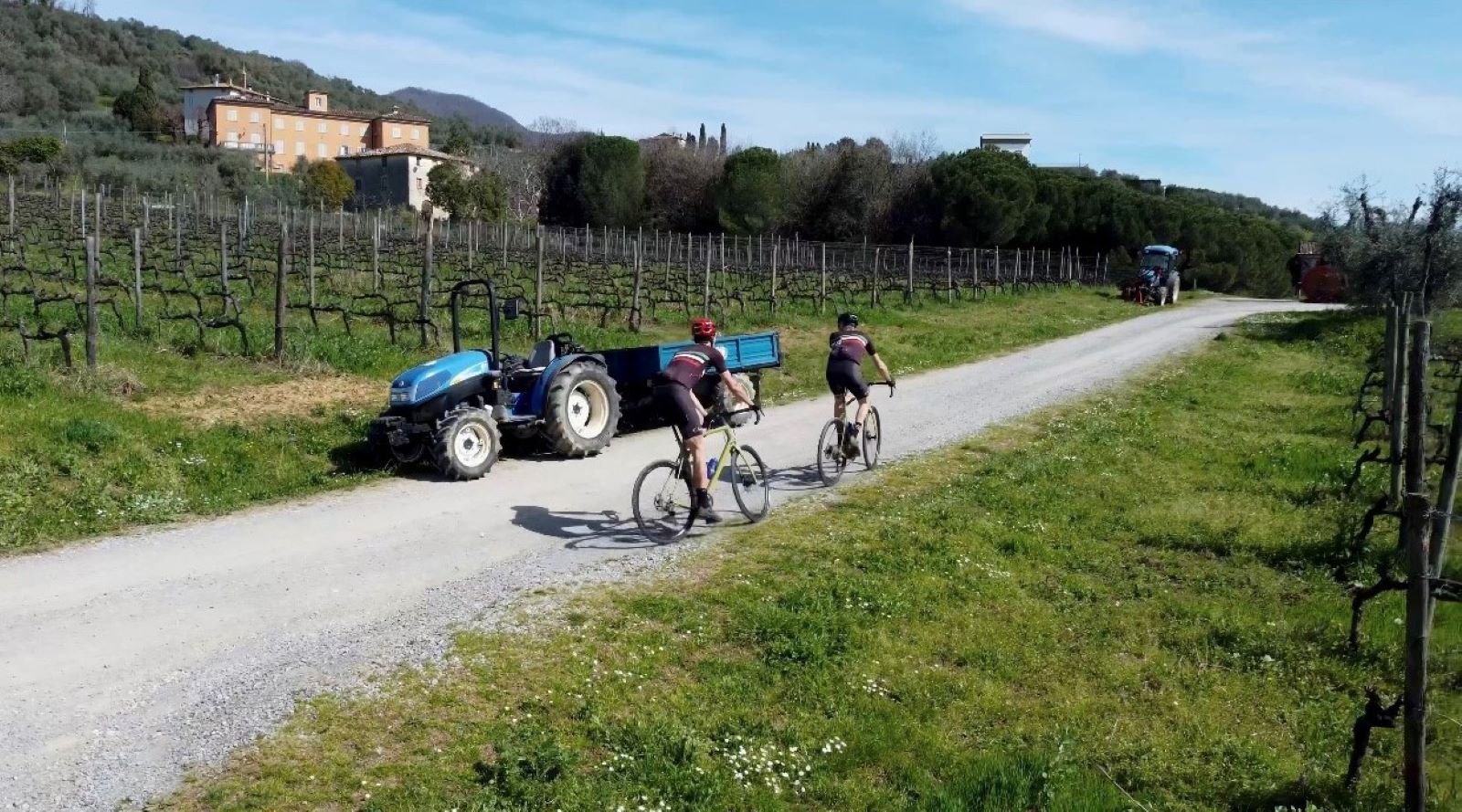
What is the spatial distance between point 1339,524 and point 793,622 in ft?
19.3

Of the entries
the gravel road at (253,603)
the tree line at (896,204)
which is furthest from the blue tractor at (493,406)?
the tree line at (896,204)

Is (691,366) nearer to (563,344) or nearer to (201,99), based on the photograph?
(563,344)

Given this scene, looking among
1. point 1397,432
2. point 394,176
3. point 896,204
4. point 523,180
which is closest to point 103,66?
point 394,176

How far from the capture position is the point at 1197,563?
8797 mm

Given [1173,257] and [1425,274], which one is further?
[1173,257]

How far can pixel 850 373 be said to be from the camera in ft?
36.9

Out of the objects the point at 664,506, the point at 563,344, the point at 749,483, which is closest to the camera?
the point at 664,506

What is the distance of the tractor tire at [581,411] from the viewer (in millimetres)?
11578

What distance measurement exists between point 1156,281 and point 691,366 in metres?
37.8

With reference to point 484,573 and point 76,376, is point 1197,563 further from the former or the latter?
point 76,376

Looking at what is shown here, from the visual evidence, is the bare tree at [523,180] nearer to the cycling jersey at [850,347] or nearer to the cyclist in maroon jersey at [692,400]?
the cycling jersey at [850,347]

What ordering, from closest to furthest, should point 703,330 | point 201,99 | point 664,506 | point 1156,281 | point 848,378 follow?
point 664,506
point 703,330
point 848,378
point 1156,281
point 201,99

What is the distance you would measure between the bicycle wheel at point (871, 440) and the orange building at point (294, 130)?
73.5 m

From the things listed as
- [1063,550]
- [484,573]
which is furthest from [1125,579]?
[484,573]
